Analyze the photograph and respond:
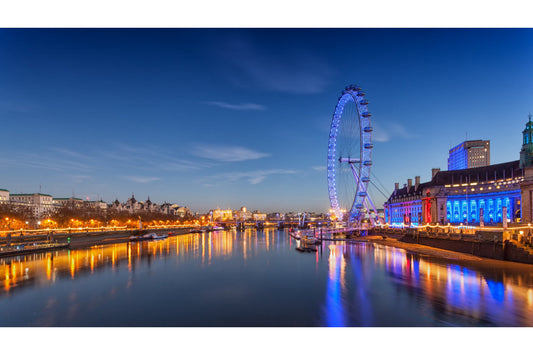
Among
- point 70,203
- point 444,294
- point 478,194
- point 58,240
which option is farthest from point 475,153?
point 58,240

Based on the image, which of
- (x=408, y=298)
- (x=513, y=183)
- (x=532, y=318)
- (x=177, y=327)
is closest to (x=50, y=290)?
(x=177, y=327)

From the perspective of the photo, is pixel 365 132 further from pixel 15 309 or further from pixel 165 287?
pixel 15 309

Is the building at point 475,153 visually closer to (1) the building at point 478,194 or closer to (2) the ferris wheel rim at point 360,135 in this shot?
(1) the building at point 478,194

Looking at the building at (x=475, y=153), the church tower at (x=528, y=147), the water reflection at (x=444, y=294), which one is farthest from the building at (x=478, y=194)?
the building at (x=475, y=153)

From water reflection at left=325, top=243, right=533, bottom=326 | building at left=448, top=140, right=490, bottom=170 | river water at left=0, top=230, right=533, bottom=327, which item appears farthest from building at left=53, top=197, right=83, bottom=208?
building at left=448, top=140, right=490, bottom=170

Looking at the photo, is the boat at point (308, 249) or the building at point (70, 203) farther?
the building at point (70, 203)
